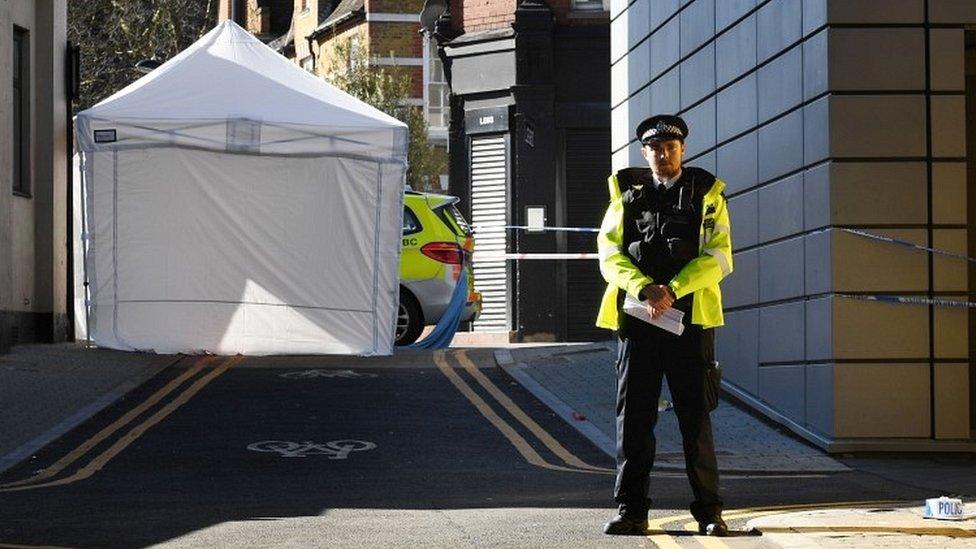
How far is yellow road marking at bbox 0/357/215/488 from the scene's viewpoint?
1276 cm

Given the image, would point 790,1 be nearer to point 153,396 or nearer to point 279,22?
point 153,396

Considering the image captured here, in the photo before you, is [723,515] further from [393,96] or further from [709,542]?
[393,96]

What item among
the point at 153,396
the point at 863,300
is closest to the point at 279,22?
the point at 153,396

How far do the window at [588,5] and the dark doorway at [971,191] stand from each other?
16208 millimetres

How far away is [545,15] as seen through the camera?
30547 mm

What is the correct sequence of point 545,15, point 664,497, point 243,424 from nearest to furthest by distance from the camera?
point 664,497, point 243,424, point 545,15

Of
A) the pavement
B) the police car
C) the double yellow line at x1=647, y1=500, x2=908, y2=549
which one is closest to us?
the double yellow line at x1=647, y1=500, x2=908, y2=549

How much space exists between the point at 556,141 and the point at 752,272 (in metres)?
14.6

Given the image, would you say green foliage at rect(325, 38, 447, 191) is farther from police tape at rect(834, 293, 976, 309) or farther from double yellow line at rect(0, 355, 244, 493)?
police tape at rect(834, 293, 976, 309)

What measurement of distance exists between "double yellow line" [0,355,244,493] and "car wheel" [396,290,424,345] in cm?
252

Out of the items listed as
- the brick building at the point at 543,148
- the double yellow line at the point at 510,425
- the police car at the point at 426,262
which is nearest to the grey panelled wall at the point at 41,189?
the police car at the point at 426,262

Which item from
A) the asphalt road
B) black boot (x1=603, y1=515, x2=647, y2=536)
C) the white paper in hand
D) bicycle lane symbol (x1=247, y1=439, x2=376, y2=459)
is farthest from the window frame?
black boot (x1=603, y1=515, x2=647, y2=536)

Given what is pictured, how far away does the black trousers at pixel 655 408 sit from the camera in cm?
957

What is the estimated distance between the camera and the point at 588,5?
30.9 metres
